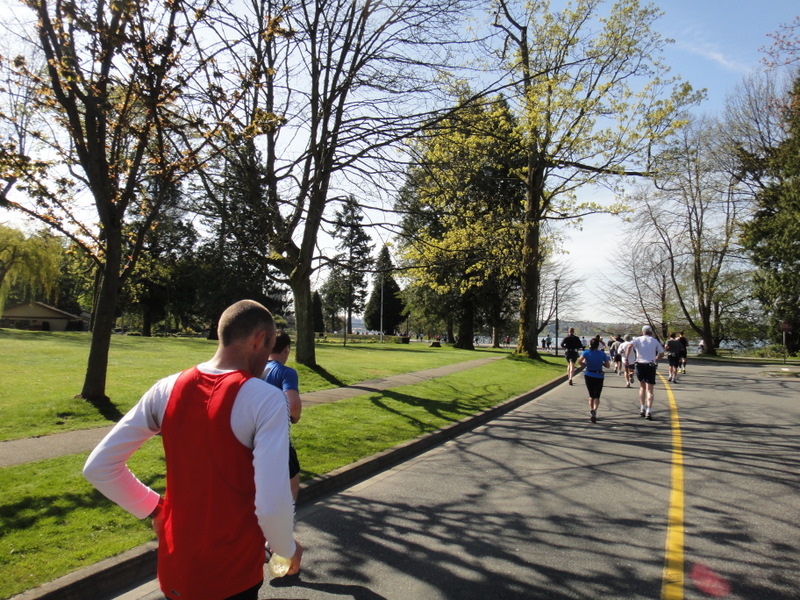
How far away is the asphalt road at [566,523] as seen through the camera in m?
3.87

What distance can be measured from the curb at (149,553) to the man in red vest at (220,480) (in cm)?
220

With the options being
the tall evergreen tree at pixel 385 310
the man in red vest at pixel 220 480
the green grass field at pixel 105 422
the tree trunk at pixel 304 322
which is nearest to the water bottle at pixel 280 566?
the man in red vest at pixel 220 480

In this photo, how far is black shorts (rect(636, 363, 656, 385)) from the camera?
11.4 m

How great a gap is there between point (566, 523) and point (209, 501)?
4.06 metres

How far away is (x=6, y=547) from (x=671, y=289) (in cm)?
5705

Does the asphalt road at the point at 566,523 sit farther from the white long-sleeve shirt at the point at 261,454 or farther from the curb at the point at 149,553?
the white long-sleeve shirt at the point at 261,454

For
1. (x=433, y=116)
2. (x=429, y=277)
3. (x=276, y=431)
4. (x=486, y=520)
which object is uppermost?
(x=433, y=116)

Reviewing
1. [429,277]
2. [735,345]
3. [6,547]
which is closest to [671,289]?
[735,345]

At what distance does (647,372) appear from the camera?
1151cm

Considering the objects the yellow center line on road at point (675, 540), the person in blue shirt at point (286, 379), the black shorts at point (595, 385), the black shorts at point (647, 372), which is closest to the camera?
the yellow center line on road at point (675, 540)

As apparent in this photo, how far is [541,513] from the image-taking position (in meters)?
5.38

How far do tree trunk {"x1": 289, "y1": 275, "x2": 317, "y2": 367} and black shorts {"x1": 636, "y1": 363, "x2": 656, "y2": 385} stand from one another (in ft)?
29.1

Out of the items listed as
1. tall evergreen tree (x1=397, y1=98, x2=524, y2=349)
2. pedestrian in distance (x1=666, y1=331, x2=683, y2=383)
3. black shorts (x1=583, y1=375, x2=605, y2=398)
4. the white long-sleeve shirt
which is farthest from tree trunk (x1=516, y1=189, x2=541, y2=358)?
the white long-sleeve shirt

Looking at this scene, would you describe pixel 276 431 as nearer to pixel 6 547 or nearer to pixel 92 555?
pixel 92 555
